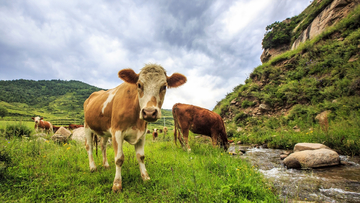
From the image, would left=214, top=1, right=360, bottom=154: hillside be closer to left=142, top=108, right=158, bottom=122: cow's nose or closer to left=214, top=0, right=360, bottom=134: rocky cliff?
left=214, top=0, right=360, bottom=134: rocky cliff

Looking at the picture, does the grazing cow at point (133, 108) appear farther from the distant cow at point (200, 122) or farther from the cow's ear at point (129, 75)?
the distant cow at point (200, 122)

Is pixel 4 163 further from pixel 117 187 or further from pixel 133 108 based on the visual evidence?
pixel 133 108

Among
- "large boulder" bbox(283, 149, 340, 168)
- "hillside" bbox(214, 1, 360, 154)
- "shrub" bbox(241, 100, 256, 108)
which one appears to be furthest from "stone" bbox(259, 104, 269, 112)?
"large boulder" bbox(283, 149, 340, 168)

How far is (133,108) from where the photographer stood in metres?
3.30


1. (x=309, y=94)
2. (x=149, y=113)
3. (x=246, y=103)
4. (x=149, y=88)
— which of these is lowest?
(x=149, y=113)

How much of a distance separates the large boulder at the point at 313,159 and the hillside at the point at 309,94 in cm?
173

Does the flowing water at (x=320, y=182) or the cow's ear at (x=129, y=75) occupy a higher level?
the cow's ear at (x=129, y=75)

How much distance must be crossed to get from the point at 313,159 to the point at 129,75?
6010 mm

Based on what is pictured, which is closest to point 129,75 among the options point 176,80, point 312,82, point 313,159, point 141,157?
point 176,80

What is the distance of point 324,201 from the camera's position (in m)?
2.83

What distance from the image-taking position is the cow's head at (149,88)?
2664 mm

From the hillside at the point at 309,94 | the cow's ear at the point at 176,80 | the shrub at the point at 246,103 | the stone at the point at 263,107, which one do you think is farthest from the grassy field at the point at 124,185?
the shrub at the point at 246,103

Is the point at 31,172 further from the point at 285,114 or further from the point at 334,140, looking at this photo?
the point at 285,114

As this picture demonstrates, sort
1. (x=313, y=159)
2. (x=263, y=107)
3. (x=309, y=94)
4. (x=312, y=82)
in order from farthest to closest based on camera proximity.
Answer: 1. (x=263, y=107)
2. (x=312, y=82)
3. (x=309, y=94)
4. (x=313, y=159)
